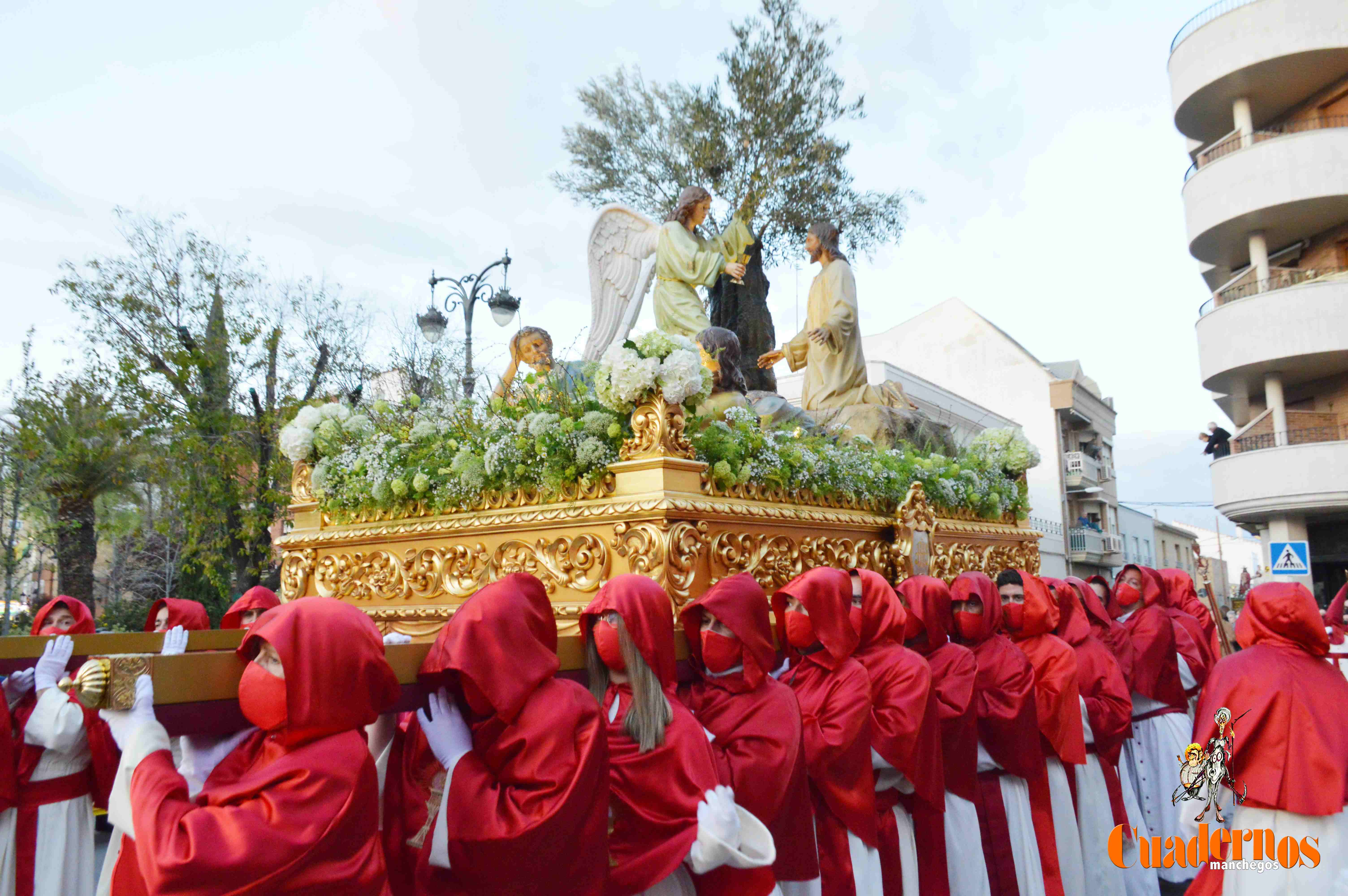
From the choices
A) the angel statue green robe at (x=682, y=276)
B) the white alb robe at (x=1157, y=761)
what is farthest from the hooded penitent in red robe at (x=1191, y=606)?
the angel statue green robe at (x=682, y=276)

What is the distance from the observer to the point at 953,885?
17.0 ft

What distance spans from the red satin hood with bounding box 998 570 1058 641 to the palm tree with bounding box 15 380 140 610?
46.7 feet

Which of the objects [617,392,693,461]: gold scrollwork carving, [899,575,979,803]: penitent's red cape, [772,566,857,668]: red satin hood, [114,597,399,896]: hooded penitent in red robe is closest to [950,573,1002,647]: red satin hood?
[899,575,979,803]: penitent's red cape

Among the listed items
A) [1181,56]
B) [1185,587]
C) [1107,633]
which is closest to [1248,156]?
[1181,56]

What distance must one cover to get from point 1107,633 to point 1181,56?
70.3ft

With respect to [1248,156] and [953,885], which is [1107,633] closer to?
[953,885]

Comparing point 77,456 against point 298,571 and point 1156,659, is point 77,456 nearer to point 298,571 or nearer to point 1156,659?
point 298,571

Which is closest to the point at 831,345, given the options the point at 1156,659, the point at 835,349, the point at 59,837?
the point at 835,349

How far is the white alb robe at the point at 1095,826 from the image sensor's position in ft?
20.3

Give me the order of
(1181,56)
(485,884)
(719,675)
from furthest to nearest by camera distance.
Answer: (1181,56) → (719,675) → (485,884)

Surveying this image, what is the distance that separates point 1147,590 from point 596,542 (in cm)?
498

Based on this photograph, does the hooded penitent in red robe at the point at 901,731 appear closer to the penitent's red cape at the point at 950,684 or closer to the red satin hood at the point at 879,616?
the red satin hood at the point at 879,616

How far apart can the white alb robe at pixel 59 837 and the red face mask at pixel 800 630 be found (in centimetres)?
305

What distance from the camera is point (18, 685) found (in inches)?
137
